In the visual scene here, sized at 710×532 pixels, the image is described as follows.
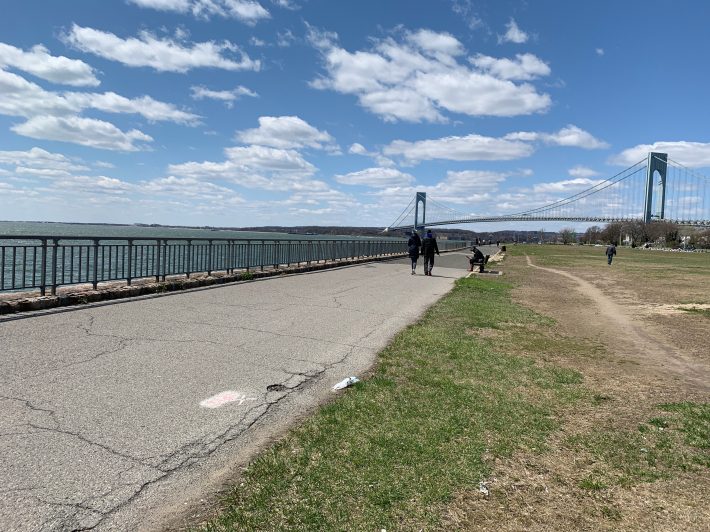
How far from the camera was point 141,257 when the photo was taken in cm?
1220

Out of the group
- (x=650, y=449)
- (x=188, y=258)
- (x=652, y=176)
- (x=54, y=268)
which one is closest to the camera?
(x=650, y=449)

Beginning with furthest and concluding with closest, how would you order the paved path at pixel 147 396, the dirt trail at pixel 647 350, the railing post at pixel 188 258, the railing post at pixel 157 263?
the railing post at pixel 188 258, the railing post at pixel 157 263, the dirt trail at pixel 647 350, the paved path at pixel 147 396

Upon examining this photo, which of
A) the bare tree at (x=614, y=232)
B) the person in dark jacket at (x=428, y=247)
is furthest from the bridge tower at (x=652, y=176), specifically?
the person in dark jacket at (x=428, y=247)

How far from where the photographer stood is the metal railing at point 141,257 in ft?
31.4

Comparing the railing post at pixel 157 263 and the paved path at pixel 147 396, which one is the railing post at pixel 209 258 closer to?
the railing post at pixel 157 263

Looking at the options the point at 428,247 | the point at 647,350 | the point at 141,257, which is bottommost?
the point at 647,350

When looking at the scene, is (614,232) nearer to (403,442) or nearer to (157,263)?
(157,263)

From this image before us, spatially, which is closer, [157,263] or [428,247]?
[157,263]

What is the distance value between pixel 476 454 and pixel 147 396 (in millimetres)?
3051

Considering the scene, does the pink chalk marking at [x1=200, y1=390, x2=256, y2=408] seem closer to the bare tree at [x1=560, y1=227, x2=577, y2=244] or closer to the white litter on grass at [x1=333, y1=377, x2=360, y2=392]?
the white litter on grass at [x1=333, y1=377, x2=360, y2=392]

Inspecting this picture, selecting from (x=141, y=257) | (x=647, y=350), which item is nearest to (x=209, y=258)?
(x=141, y=257)

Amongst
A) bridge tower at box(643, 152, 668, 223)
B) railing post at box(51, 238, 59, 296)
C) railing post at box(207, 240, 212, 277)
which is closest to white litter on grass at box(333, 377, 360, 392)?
railing post at box(51, 238, 59, 296)

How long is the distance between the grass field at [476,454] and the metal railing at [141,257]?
690 cm

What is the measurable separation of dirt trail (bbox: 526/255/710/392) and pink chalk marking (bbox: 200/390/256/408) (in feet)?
17.6
